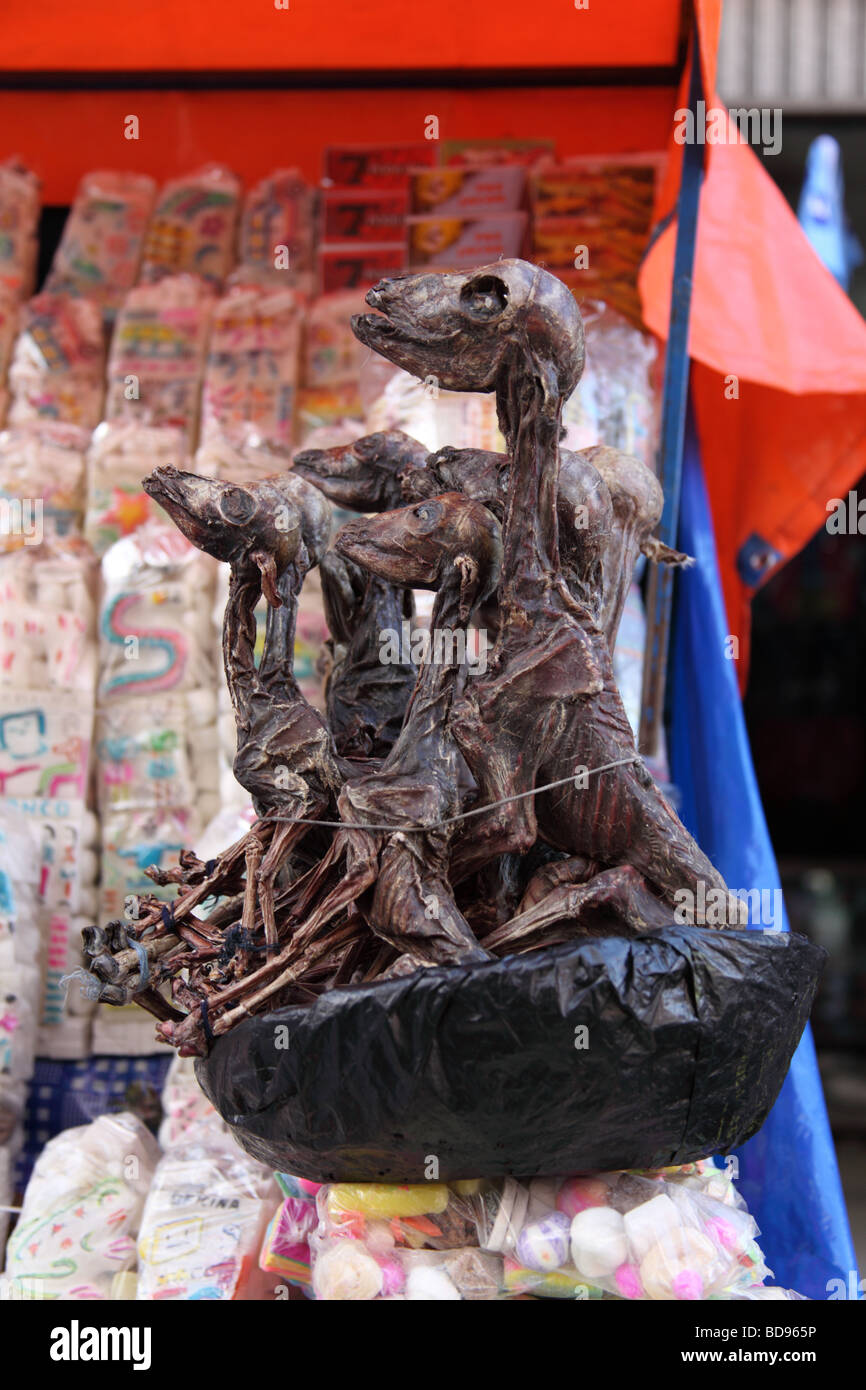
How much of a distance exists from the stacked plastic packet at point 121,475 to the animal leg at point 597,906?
5.13 ft

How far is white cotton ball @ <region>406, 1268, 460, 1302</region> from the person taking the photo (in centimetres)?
146

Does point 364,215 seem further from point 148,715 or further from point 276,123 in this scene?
point 148,715

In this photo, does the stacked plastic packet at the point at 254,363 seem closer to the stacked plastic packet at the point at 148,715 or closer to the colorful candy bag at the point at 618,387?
the stacked plastic packet at the point at 148,715

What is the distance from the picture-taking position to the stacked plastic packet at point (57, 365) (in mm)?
3064

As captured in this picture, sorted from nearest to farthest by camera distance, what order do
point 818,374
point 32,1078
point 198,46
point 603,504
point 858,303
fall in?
point 603,504 → point 818,374 → point 32,1078 → point 198,46 → point 858,303

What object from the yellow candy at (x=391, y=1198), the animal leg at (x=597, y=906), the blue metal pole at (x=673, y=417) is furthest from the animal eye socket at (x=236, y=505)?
the blue metal pole at (x=673, y=417)

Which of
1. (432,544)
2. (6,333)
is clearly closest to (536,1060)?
(432,544)

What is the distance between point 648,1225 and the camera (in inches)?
56.1

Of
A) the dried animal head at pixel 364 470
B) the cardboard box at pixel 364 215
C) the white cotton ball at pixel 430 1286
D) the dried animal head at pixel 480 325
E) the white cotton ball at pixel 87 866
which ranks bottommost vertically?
the white cotton ball at pixel 430 1286

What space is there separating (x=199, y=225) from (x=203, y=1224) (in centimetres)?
226

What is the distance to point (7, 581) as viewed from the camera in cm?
266

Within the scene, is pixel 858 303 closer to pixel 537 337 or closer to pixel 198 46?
pixel 198 46
